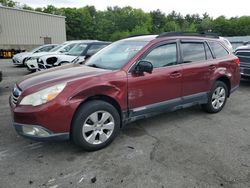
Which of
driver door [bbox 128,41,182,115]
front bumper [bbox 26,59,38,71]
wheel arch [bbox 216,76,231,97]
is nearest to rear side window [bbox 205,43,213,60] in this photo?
wheel arch [bbox 216,76,231,97]

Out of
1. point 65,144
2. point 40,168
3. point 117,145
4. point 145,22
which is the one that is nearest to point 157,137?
point 117,145

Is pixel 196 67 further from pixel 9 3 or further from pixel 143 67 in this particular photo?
pixel 9 3

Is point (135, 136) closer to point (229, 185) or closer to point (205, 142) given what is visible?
point (205, 142)

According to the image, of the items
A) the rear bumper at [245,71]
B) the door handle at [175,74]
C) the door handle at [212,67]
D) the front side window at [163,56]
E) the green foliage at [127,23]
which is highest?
the green foliage at [127,23]

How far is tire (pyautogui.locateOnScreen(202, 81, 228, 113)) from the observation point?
489 centimetres

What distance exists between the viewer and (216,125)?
4.39 metres

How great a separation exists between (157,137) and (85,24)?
6739 cm

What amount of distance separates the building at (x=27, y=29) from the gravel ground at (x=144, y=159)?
2755cm

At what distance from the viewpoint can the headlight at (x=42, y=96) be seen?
2.94 meters

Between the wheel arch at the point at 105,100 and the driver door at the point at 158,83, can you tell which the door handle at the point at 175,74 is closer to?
the driver door at the point at 158,83

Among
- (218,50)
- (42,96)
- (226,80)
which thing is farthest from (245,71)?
(42,96)

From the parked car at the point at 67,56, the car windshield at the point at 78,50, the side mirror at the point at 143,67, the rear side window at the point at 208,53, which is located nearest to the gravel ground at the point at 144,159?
the side mirror at the point at 143,67

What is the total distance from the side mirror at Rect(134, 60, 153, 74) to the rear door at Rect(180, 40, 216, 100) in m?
0.98

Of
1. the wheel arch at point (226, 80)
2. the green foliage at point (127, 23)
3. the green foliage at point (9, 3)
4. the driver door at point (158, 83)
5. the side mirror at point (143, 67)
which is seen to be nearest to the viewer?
the side mirror at point (143, 67)
